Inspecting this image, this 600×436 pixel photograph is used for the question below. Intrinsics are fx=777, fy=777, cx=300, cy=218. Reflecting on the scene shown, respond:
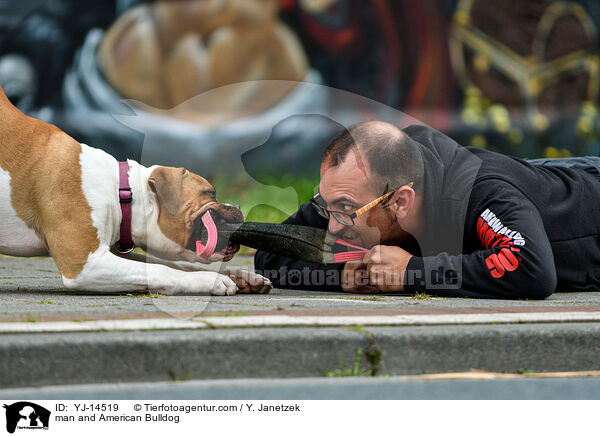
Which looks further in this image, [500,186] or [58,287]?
[58,287]

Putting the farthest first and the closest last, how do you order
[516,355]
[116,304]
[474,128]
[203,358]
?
[474,128] → [116,304] → [516,355] → [203,358]

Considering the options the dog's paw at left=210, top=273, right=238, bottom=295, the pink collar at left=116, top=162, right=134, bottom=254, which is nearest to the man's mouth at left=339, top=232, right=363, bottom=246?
the dog's paw at left=210, top=273, right=238, bottom=295

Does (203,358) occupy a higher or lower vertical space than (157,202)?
lower

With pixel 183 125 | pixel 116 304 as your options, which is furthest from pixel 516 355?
Answer: pixel 183 125

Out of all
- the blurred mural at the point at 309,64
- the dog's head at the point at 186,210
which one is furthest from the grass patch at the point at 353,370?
the blurred mural at the point at 309,64

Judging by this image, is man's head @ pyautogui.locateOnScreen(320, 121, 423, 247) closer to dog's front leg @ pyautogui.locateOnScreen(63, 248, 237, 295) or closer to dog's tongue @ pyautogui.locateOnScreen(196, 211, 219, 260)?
dog's tongue @ pyautogui.locateOnScreen(196, 211, 219, 260)

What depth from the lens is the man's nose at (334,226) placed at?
4125 mm

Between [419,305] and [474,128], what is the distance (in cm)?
599

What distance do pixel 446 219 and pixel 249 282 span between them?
3.63ft

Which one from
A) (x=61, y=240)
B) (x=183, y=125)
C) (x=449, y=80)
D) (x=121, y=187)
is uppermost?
(x=449, y=80)

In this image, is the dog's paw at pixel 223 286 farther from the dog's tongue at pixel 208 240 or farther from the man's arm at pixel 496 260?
the man's arm at pixel 496 260

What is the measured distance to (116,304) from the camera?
354 cm

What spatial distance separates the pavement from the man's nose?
829 mm

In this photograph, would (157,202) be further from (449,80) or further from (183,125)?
(449,80)
